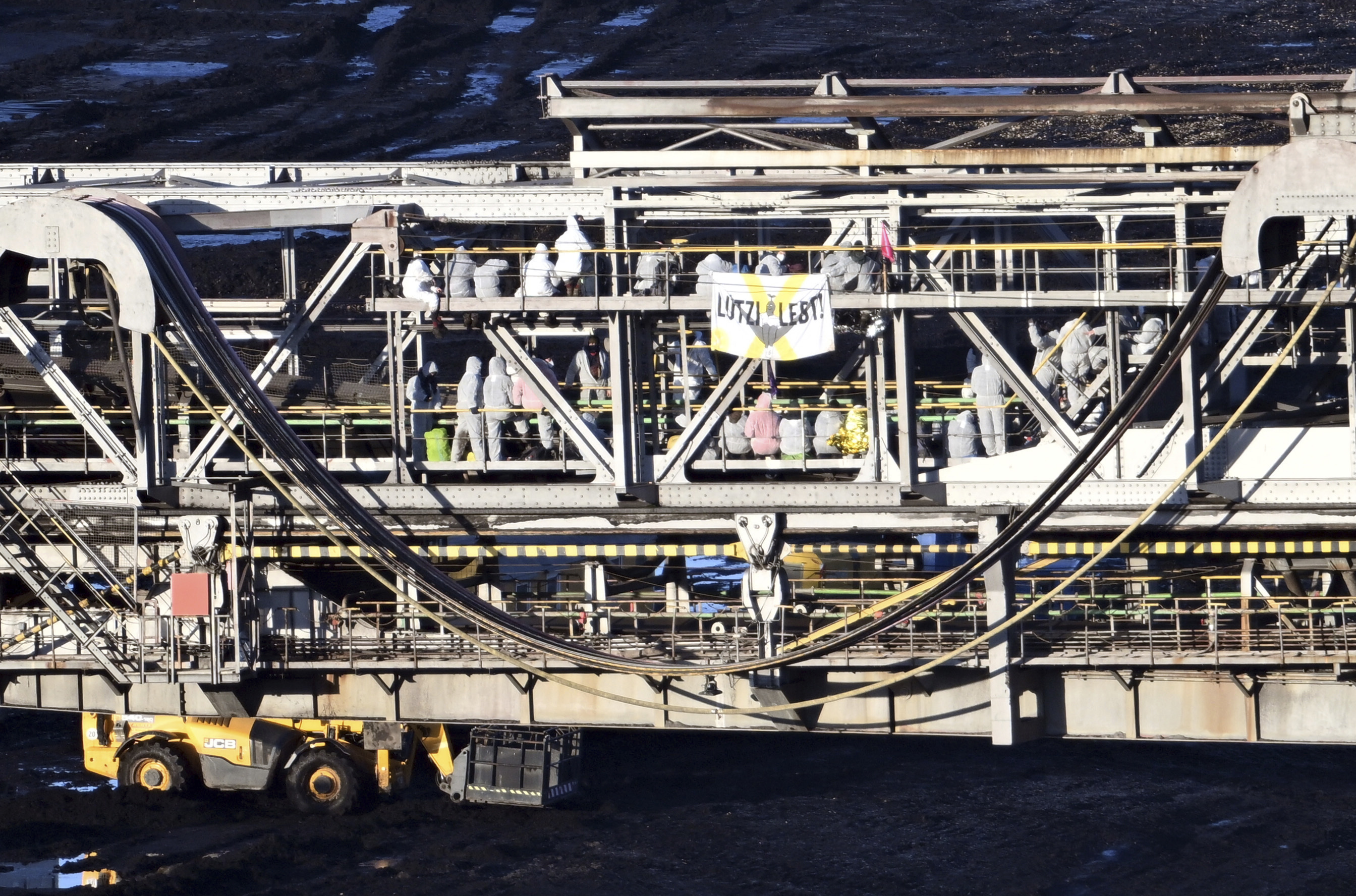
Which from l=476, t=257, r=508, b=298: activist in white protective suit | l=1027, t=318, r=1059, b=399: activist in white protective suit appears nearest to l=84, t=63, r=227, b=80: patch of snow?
l=476, t=257, r=508, b=298: activist in white protective suit

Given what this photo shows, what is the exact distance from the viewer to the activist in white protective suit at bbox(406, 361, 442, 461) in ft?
85.7

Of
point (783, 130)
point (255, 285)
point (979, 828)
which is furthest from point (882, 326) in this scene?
point (783, 130)

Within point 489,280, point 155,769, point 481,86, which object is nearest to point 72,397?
point 489,280

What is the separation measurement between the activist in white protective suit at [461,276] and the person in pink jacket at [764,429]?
14.0 ft

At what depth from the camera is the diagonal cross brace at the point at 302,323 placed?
80.5ft

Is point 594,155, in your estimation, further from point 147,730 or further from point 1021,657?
point 147,730

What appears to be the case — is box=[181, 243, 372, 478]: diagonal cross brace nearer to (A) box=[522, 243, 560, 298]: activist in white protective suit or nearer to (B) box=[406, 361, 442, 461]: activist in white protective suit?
(B) box=[406, 361, 442, 461]: activist in white protective suit

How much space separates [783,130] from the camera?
64.3 metres

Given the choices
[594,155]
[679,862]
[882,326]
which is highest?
[594,155]

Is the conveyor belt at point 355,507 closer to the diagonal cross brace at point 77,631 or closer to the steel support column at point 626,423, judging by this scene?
the steel support column at point 626,423

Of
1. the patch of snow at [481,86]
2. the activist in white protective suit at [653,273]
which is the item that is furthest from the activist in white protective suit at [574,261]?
the patch of snow at [481,86]

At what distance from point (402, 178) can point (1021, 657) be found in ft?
41.4

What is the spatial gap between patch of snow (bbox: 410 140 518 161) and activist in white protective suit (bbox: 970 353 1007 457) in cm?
4059

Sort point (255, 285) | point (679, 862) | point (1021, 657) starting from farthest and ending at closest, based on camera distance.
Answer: point (255, 285), point (679, 862), point (1021, 657)
